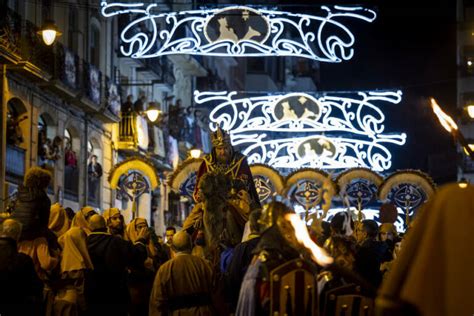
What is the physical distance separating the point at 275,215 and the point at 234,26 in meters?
21.8

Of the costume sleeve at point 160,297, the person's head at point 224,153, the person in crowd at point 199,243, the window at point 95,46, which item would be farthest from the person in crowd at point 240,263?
the window at point 95,46

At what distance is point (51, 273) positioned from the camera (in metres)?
12.6

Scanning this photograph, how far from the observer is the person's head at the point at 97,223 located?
43.1 ft

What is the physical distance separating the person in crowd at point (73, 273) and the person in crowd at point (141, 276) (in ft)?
4.99

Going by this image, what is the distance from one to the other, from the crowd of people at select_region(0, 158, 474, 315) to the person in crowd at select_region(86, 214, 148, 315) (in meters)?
0.01

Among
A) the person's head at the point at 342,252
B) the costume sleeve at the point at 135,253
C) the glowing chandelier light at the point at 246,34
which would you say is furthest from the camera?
the glowing chandelier light at the point at 246,34

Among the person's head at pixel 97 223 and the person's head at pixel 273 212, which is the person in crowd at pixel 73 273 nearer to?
the person's head at pixel 97 223

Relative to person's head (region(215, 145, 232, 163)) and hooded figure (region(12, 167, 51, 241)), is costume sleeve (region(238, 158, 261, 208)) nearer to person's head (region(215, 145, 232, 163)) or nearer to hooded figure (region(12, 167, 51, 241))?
person's head (region(215, 145, 232, 163))

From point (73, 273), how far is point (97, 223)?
775mm

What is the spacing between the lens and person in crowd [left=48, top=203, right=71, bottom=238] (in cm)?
1409

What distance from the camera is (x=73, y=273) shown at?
41.2 ft

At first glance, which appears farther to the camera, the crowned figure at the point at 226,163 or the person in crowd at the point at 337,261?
the crowned figure at the point at 226,163

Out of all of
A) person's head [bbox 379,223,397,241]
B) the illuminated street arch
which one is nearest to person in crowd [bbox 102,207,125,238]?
person's head [bbox 379,223,397,241]

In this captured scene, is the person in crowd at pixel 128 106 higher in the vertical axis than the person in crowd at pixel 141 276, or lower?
higher
